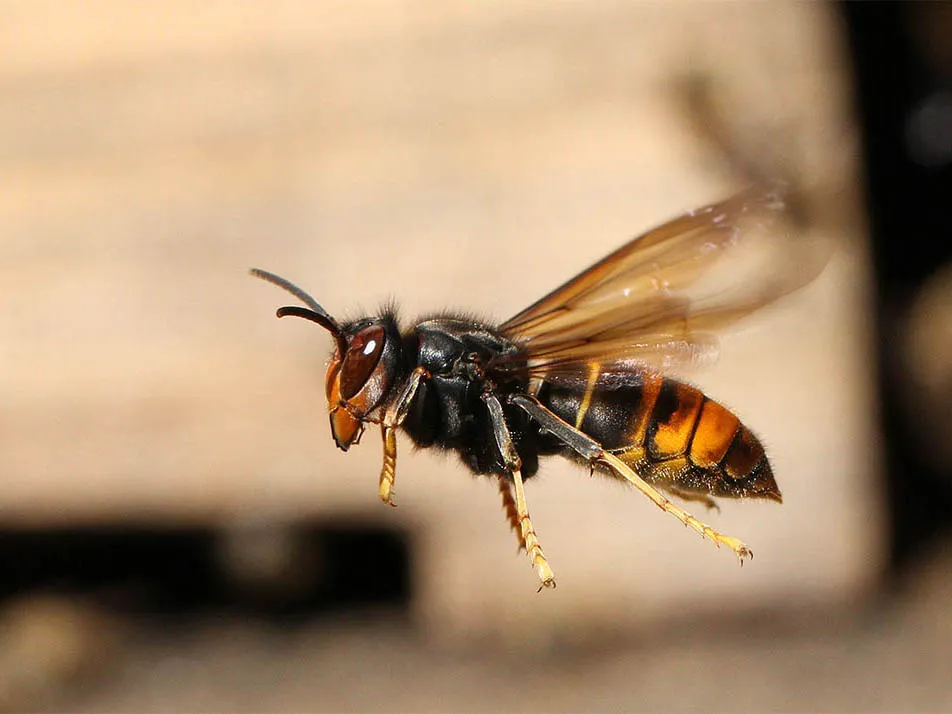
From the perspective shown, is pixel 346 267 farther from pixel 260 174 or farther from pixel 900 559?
pixel 900 559

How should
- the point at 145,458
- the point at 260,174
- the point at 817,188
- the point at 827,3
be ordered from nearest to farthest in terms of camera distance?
the point at 817,188, the point at 827,3, the point at 260,174, the point at 145,458

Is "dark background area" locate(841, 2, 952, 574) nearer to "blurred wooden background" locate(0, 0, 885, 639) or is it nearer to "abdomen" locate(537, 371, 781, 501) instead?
"blurred wooden background" locate(0, 0, 885, 639)

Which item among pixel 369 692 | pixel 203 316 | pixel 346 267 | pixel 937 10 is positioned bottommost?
pixel 369 692

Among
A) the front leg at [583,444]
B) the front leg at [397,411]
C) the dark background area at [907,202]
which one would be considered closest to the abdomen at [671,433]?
the front leg at [583,444]

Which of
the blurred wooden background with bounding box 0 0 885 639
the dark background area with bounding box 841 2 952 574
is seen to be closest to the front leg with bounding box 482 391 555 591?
the blurred wooden background with bounding box 0 0 885 639

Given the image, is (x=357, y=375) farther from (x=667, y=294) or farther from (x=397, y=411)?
(x=667, y=294)

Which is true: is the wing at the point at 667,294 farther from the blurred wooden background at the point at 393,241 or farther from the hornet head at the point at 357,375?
the blurred wooden background at the point at 393,241

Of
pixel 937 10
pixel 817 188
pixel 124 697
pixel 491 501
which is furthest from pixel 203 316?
pixel 937 10
